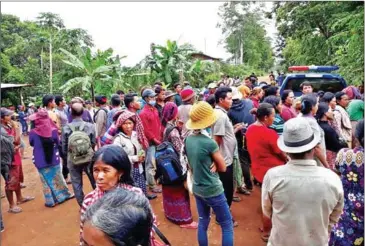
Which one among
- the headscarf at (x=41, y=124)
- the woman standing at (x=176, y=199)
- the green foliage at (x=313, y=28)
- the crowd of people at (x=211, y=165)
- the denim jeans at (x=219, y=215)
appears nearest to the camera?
the crowd of people at (x=211, y=165)

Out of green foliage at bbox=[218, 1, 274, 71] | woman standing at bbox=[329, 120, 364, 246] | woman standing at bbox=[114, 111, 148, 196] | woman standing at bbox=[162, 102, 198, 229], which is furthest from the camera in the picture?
green foliage at bbox=[218, 1, 274, 71]

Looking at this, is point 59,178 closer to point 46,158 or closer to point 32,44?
point 46,158

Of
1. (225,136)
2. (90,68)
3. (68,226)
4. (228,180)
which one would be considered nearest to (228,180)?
(228,180)

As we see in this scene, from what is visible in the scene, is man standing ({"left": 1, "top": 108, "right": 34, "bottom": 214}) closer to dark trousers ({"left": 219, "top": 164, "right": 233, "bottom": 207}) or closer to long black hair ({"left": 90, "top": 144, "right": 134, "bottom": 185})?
dark trousers ({"left": 219, "top": 164, "right": 233, "bottom": 207})

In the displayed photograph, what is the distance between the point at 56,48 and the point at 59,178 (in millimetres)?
18410

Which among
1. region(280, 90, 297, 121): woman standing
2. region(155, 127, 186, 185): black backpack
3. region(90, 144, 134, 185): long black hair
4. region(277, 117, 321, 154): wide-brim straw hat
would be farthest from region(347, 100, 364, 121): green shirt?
region(90, 144, 134, 185): long black hair

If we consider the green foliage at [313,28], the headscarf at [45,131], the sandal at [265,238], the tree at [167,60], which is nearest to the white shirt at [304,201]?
the sandal at [265,238]

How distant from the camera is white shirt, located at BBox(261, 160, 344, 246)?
215cm

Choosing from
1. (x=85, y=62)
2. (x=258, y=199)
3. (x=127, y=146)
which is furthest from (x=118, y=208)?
(x=85, y=62)

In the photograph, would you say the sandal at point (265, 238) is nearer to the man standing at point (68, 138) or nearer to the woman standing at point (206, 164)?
the woman standing at point (206, 164)

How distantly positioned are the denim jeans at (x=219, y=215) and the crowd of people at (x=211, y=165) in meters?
0.01

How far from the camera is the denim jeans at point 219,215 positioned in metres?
3.25

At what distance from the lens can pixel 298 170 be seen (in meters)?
2.20

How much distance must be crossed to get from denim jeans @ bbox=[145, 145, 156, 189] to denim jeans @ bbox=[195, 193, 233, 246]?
2146 millimetres
